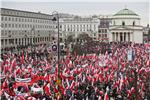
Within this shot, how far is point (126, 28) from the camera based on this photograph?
302 ft

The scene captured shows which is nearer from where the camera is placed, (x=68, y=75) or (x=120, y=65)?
(x=68, y=75)

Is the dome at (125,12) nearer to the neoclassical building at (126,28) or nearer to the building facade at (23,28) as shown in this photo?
the neoclassical building at (126,28)

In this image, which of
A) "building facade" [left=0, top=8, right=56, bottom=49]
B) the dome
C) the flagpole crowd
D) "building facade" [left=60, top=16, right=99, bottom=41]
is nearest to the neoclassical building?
the dome

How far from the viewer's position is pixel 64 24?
11250 cm

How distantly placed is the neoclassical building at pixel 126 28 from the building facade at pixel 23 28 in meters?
16.6

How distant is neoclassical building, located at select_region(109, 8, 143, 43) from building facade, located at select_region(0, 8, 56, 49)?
16.6 meters

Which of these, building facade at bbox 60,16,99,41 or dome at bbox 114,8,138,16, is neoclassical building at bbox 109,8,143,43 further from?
building facade at bbox 60,16,99,41

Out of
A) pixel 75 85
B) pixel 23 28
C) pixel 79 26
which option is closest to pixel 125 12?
pixel 79 26

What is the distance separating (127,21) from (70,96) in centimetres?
7762

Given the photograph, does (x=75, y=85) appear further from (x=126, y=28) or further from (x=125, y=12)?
(x=125, y=12)

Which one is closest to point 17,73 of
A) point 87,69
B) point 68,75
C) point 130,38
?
point 68,75

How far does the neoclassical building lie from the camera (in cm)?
9181

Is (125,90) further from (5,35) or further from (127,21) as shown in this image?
(127,21)

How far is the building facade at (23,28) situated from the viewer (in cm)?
7019
